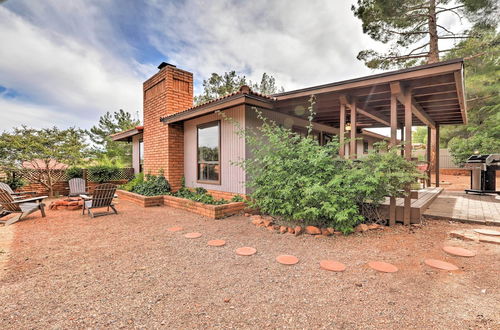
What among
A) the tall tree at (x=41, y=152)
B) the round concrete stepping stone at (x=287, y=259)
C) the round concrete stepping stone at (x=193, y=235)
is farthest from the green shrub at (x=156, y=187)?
the round concrete stepping stone at (x=287, y=259)

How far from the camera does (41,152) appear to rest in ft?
26.1

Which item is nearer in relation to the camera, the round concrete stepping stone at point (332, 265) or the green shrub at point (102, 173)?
the round concrete stepping stone at point (332, 265)

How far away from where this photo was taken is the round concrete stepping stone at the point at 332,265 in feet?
8.42

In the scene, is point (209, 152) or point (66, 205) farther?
point (209, 152)

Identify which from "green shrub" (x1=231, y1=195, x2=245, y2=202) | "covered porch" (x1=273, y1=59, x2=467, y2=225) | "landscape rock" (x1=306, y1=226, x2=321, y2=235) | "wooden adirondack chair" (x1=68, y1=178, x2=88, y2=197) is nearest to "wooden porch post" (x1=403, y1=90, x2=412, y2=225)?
"covered porch" (x1=273, y1=59, x2=467, y2=225)

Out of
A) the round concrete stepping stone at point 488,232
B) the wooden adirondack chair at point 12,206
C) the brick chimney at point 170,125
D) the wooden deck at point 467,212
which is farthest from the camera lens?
the brick chimney at point 170,125

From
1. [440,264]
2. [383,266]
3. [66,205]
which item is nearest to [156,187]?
[66,205]

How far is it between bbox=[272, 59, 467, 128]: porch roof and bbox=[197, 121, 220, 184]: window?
1892 mm

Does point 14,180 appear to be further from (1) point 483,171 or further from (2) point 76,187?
(1) point 483,171

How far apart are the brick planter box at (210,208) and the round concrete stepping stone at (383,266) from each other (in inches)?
123

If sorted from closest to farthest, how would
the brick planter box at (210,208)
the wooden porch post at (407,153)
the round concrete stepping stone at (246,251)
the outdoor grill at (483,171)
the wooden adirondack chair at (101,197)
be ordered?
the round concrete stepping stone at (246,251)
the wooden porch post at (407,153)
the brick planter box at (210,208)
the wooden adirondack chair at (101,197)
the outdoor grill at (483,171)

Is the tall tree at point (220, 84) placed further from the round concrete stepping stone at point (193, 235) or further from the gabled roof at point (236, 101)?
the round concrete stepping stone at point (193, 235)

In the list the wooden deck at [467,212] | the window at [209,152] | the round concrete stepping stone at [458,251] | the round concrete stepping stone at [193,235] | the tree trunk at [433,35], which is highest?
the tree trunk at [433,35]

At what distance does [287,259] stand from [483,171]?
849 centimetres
